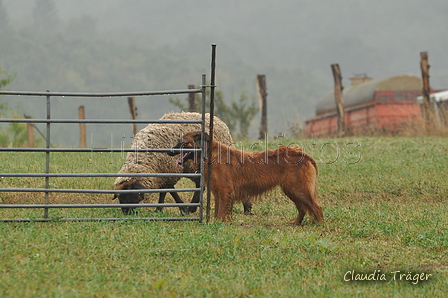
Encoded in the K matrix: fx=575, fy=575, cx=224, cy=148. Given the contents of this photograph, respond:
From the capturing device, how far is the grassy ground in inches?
187

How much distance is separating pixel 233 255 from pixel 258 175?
213cm

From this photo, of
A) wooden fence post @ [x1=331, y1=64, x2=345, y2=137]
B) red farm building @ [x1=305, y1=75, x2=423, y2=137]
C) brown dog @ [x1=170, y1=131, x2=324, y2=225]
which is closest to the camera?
brown dog @ [x1=170, y1=131, x2=324, y2=225]

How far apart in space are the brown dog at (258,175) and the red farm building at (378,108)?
1546cm

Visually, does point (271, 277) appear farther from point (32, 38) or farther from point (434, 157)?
point (32, 38)

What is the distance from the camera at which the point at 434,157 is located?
14.5 metres


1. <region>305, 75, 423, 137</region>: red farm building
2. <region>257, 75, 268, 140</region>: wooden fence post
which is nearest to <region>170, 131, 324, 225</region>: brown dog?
<region>257, 75, 268, 140</region>: wooden fence post

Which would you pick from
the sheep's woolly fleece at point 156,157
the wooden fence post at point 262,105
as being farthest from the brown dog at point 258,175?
the wooden fence post at point 262,105

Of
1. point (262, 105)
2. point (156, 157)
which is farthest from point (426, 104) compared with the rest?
point (156, 157)

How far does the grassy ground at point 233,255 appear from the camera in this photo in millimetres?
4754

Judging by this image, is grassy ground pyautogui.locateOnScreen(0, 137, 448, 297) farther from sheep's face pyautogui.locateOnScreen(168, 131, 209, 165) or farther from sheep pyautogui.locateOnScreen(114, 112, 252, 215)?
sheep's face pyautogui.locateOnScreen(168, 131, 209, 165)

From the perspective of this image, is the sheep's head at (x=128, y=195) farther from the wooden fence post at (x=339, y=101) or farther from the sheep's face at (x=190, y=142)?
the wooden fence post at (x=339, y=101)

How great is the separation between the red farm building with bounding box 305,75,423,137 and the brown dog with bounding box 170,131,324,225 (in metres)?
15.5

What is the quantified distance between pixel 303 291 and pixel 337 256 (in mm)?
1259

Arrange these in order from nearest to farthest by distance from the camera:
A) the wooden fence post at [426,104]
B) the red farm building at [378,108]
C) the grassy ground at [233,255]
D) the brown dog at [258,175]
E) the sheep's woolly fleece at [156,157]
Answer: the grassy ground at [233,255] < the brown dog at [258,175] < the sheep's woolly fleece at [156,157] < the wooden fence post at [426,104] < the red farm building at [378,108]
